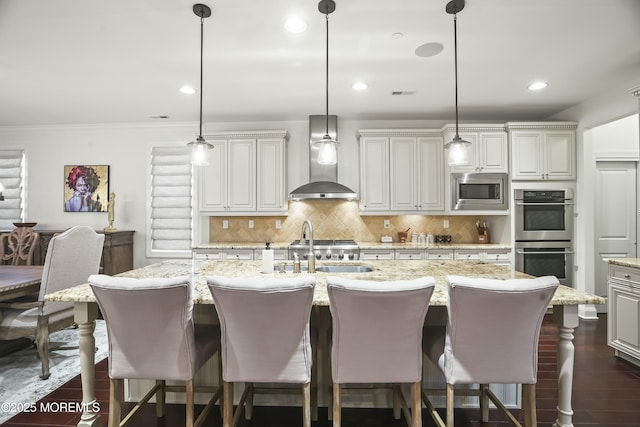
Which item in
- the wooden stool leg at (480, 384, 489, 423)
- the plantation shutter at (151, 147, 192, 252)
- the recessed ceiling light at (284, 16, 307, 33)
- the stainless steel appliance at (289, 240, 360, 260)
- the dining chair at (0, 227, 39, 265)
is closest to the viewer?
the wooden stool leg at (480, 384, 489, 423)

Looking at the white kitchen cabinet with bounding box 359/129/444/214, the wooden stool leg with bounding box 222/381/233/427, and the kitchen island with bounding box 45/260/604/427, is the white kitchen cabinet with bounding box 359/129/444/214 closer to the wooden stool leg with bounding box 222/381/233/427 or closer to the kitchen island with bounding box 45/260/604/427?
the kitchen island with bounding box 45/260/604/427

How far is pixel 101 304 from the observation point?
1564 mm

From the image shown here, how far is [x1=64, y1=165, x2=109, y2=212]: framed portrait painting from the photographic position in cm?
491

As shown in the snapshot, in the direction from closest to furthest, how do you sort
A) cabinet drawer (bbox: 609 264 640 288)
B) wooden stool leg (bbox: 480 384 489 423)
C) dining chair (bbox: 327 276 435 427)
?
dining chair (bbox: 327 276 435 427) < wooden stool leg (bbox: 480 384 489 423) < cabinet drawer (bbox: 609 264 640 288)

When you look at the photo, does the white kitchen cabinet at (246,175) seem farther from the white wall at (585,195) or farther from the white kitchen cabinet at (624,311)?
the white wall at (585,195)

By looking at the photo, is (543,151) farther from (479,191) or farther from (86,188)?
(86,188)

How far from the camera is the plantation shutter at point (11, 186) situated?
16.4ft

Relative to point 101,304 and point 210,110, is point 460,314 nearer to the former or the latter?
point 101,304

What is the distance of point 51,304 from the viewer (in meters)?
2.68

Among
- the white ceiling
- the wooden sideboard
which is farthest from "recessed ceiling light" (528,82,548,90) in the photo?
the wooden sideboard

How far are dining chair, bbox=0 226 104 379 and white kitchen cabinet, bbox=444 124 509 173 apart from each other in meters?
4.27

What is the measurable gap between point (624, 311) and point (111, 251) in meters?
5.69

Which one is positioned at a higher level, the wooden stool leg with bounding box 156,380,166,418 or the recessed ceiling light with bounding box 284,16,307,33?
the recessed ceiling light with bounding box 284,16,307,33

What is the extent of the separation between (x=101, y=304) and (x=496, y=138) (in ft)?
14.9
